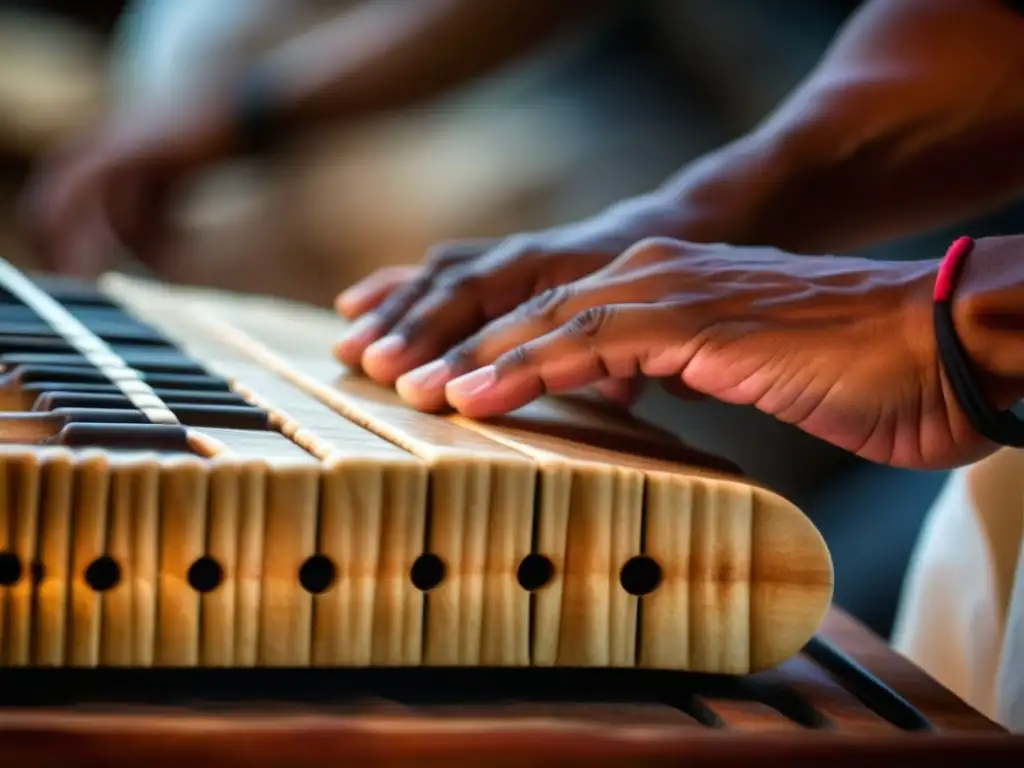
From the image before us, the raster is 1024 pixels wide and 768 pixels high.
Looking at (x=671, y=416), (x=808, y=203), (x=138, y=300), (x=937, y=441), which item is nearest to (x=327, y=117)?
(x=671, y=416)

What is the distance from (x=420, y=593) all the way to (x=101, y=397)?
0.16 m

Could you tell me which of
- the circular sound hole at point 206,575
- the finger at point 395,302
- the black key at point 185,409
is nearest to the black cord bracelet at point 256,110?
the finger at point 395,302

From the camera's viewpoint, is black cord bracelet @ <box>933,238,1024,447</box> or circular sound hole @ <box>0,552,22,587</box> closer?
circular sound hole @ <box>0,552,22,587</box>

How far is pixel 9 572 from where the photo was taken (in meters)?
0.41

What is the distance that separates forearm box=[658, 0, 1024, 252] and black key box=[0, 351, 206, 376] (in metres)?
0.33

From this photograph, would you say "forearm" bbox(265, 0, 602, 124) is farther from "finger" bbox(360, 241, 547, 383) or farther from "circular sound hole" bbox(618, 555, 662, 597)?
"circular sound hole" bbox(618, 555, 662, 597)

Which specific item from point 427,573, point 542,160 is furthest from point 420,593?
point 542,160

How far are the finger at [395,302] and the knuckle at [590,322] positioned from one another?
0.49 ft

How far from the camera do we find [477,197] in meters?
1.61

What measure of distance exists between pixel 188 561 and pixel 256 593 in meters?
0.03

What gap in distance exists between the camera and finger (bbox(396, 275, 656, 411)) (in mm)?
608

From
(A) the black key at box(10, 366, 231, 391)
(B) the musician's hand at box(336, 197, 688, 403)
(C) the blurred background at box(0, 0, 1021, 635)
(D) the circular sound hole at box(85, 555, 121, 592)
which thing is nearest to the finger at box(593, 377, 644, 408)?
(B) the musician's hand at box(336, 197, 688, 403)

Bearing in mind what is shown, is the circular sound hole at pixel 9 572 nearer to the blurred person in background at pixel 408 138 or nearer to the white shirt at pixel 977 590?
the white shirt at pixel 977 590

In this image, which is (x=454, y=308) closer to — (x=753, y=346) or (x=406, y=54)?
(x=753, y=346)
